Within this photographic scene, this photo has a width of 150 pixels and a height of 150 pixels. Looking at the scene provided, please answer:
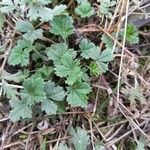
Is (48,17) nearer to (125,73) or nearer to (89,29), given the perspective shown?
(89,29)

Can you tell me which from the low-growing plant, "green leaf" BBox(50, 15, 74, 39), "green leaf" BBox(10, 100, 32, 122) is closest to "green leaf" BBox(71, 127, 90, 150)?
the low-growing plant

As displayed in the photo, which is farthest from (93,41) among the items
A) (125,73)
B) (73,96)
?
(73,96)

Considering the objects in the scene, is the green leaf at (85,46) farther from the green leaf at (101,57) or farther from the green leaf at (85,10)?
the green leaf at (85,10)

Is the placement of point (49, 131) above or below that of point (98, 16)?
below

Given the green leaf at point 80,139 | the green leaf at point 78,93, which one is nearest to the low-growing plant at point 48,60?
the green leaf at point 78,93

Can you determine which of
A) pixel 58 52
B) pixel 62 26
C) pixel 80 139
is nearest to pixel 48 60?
pixel 58 52

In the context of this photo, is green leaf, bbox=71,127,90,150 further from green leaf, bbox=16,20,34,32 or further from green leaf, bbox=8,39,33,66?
green leaf, bbox=16,20,34,32

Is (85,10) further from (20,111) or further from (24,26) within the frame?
(20,111)
